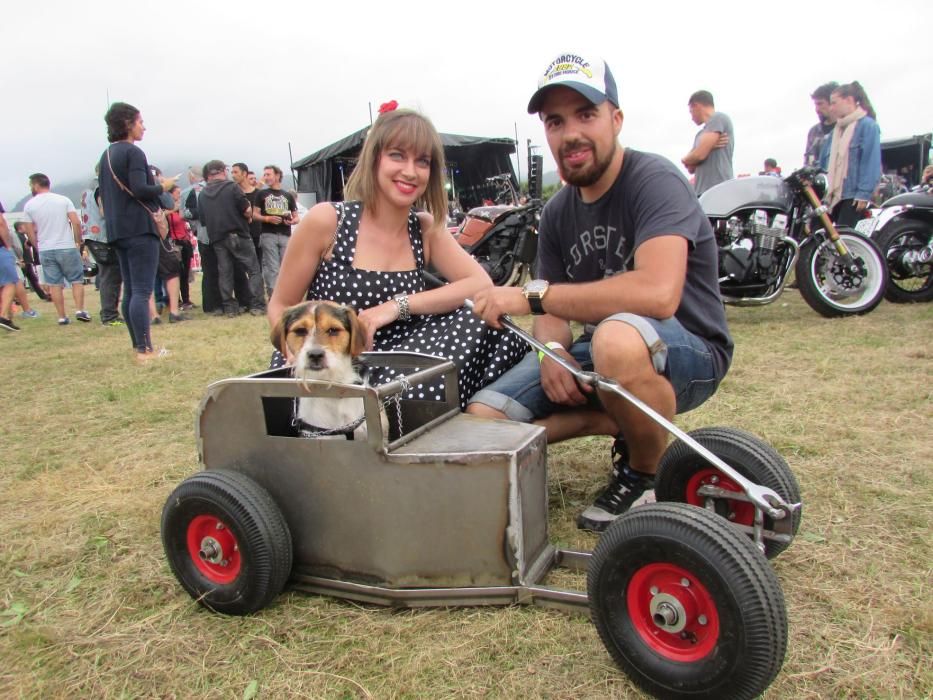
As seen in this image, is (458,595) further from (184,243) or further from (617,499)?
(184,243)

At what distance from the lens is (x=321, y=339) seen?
7.34ft

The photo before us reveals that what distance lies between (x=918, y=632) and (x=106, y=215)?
5634 mm

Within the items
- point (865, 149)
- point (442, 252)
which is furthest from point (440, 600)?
point (865, 149)

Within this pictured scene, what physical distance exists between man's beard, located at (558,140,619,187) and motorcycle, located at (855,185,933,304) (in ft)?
17.0

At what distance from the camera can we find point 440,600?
5.70 ft

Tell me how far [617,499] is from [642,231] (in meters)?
0.92

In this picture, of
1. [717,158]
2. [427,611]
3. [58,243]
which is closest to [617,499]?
[427,611]

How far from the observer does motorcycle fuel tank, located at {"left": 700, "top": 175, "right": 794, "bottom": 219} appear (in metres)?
5.71

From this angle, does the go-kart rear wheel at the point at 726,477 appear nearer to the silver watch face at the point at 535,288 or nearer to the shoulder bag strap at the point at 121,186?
the silver watch face at the point at 535,288

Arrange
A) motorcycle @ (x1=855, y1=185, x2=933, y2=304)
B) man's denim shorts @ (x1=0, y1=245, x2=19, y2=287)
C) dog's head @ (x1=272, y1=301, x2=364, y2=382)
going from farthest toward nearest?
man's denim shorts @ (x1=0, y1=245, x2=19, y2=287) < motorcycle @ (x1=855, y1=185, x2=933, y2=304) < dog's head @ (x1=272, y1=301, x2=364, y2=382)

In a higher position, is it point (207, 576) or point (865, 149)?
point (865, 149)

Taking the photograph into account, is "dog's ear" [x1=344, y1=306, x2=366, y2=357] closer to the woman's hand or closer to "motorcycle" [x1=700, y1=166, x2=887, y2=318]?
the woman's hand

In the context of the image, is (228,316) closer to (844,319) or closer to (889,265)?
(844,319)

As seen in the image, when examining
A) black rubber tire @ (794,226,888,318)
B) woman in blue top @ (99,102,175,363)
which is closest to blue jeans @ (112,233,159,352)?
woman in blue top @ (99,102,175,363)
